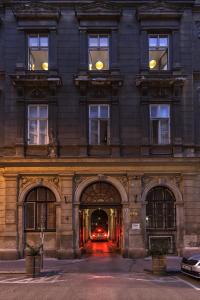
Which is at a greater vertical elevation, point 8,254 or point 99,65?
point 99,65

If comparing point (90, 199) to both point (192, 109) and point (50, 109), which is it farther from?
point (192, 109)

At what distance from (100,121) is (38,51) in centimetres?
514

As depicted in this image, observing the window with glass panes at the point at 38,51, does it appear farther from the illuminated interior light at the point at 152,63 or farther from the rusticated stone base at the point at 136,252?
the rusticated stone base at the point at 136,252

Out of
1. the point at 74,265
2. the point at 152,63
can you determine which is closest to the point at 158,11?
the point at 152,63

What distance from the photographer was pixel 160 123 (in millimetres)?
30500

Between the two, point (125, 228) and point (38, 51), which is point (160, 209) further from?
point (38, 51)

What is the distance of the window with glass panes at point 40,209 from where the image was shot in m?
30.0

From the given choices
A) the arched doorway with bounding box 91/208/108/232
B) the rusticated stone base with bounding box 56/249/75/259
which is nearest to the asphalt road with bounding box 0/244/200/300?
the rusticated stone base with bounding box 56/249/75/259

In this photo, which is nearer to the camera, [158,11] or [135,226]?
[135,226]

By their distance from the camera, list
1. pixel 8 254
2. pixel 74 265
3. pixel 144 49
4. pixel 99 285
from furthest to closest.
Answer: pixel 144 49 → pixel 8 254 → pixel 74 265 → pixel 99 285

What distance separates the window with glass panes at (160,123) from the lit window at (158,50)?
2.28m

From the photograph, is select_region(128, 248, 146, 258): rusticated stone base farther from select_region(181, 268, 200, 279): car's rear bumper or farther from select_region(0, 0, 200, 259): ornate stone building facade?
select_region(181, 268, 200, 279): car's rear bumper

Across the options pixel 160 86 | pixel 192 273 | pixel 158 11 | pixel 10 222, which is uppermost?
pixel 158 11

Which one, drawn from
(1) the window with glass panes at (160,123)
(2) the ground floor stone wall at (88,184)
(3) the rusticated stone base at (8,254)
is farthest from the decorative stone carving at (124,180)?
(3) the rusticated stone base at (8,254)
